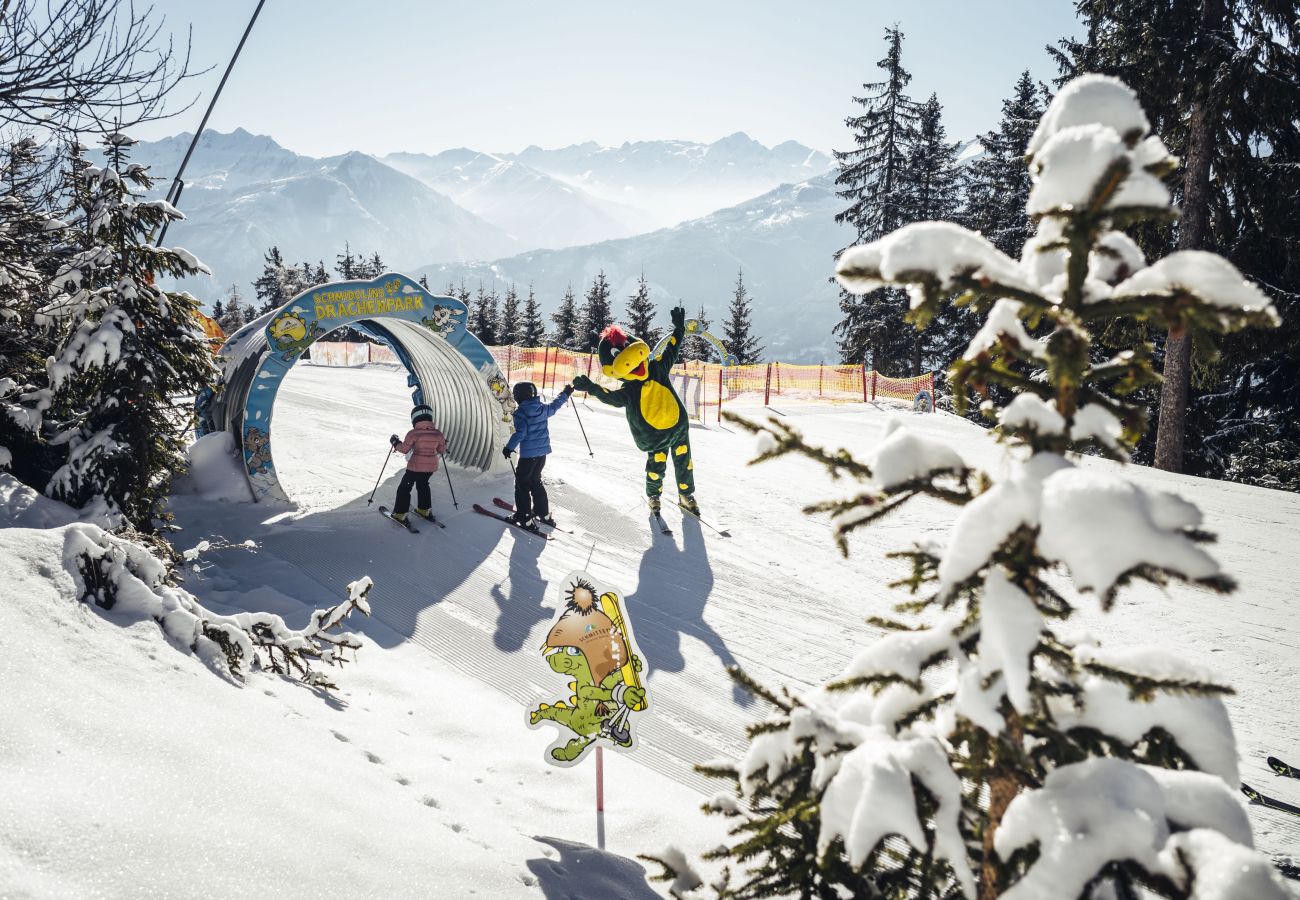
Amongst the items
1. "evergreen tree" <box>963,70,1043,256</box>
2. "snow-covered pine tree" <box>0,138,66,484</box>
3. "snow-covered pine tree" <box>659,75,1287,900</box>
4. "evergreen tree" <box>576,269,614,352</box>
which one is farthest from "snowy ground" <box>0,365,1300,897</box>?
"evergreen tree" <box>576,269,614,352</box>

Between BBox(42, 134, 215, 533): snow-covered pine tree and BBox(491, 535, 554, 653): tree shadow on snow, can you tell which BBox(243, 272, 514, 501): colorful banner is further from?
BBox(491, 535, 554, 653): tree shadow on snow

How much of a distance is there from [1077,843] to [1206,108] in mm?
15729

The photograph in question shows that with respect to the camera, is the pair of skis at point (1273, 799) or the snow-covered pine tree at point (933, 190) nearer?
the pair of skis at point (1273, 799)

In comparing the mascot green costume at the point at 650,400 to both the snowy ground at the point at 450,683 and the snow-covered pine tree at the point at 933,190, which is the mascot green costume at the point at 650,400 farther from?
the snow-covered pine tree at the point at 933,190

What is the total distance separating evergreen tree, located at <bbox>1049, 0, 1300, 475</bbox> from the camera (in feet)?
40.8

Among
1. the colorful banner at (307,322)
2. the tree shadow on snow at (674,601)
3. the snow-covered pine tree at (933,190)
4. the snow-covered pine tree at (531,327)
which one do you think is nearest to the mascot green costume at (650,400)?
the tree shadow on snow at (674,601)

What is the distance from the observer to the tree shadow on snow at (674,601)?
6.48 metres

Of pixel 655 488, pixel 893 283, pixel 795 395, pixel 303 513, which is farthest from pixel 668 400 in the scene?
pixel 795 395

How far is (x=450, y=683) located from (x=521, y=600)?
5.62 ft

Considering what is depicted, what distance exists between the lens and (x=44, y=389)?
722 cm

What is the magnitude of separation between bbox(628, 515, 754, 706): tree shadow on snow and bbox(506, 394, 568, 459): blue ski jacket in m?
1.92

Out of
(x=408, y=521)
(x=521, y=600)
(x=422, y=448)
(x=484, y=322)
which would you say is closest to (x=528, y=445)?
(x=422, y=448)

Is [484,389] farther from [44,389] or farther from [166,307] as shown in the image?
[44,389]

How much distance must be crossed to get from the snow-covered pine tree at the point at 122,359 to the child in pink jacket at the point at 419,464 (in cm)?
241
